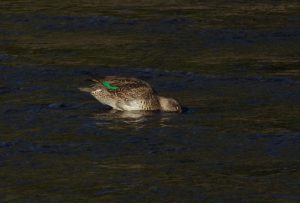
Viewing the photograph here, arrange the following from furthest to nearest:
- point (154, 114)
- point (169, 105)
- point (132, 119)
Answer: point (154, 114)
point (169, 105)
point (132, 119)

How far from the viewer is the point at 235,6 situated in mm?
25797

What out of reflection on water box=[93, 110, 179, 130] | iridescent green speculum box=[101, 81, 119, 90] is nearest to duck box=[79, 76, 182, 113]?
iridescent green speculum box=[101, 81, 119, 90]

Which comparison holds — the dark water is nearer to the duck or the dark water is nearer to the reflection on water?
the reflection on water

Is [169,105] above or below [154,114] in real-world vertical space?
above

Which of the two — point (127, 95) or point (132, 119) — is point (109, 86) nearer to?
point (127, 95)

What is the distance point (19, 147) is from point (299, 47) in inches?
326

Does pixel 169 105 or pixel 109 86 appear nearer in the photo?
pixel 169 105

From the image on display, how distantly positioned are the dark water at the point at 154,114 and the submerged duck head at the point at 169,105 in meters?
0.13

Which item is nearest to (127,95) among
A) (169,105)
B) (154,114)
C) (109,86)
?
(109,86)

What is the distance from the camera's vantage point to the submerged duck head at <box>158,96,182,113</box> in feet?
58.1

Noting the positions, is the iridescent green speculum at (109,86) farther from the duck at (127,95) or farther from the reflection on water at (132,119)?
the reflection on water at (132,119)

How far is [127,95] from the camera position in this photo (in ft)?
59.1

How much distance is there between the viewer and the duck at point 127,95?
59.1 ft

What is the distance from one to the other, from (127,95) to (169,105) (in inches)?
25.2
